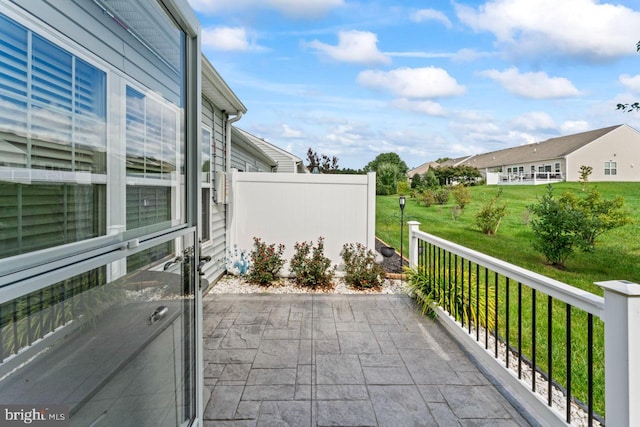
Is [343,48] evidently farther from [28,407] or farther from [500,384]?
[28,407]

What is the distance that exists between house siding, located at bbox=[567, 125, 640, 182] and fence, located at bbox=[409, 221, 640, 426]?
24449 mm

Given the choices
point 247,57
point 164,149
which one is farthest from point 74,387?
point 247,57

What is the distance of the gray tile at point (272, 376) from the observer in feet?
7.89

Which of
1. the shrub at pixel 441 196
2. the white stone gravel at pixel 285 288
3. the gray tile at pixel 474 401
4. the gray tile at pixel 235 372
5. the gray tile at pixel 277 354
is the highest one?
the shrub at pixel 441 196

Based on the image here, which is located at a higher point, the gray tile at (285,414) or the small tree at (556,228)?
the small tree at (556,228)

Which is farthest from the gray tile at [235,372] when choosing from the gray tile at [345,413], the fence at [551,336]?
the fence at [551,336]

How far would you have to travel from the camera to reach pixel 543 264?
6.43 meters

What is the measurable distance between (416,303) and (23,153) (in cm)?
407

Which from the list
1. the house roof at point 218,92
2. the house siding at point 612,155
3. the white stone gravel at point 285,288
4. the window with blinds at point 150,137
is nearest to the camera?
the window with blinds at point 150,137

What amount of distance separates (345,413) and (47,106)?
7.25 ft

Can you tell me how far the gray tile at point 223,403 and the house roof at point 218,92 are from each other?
316cm

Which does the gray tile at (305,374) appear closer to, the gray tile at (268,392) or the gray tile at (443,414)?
the gray tile at (268,392)

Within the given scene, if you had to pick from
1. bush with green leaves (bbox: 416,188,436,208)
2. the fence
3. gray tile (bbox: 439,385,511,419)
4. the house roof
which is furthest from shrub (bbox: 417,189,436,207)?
gray tile (bbox: 439,385,511,419)

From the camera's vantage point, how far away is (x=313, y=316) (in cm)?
375
